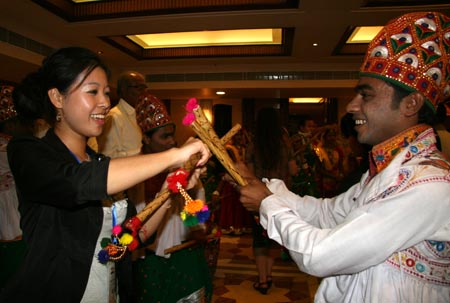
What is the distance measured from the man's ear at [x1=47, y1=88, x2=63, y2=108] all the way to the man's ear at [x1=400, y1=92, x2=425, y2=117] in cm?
132

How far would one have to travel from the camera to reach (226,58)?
7.68m

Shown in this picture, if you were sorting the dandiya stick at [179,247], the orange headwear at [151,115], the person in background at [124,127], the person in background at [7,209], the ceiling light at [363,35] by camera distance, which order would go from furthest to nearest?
the ceiling light at [363,35], the person in background at [7,209], the person in background at [124,127], the orange headwear at [151,115], the dandiya stick at [179,247]

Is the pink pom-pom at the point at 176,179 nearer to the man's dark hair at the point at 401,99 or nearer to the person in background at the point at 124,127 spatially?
the man's dark hair at the point at 401,99

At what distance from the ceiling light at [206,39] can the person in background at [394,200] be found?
18.6 ft

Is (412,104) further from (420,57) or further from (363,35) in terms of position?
(363,35)

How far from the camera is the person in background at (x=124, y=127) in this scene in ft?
9.74

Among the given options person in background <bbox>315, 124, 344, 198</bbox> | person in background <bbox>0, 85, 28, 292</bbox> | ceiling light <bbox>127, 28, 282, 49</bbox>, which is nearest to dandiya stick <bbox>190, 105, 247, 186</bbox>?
person in background <bbox>0, 85, 28, 292</bbox>

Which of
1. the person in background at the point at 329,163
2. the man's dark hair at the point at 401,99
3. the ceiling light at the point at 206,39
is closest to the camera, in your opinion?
the man's dark hair at the point at 401,99

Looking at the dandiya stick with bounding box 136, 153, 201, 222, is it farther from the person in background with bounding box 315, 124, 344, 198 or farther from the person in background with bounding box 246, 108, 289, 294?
the person in background with bounding box 315, 124, 344, 198

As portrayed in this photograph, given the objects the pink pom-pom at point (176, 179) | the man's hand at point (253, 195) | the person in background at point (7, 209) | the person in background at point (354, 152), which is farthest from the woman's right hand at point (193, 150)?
the person in background at point (7, 209)

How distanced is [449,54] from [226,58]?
6.73m

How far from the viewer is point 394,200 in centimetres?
105

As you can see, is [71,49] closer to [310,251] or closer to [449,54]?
[310,251]

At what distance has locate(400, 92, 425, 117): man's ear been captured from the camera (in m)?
1.25
